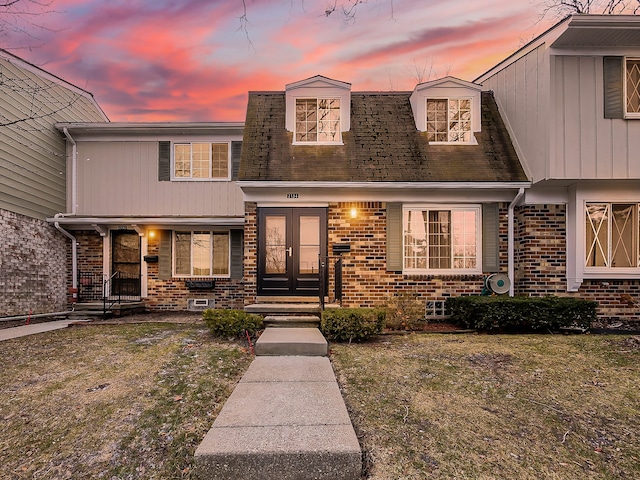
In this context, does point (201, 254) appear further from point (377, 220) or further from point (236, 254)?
point (377, 220)

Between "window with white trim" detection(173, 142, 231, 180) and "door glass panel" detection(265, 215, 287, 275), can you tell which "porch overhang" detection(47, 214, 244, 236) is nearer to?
"window with white trim" detection(173, 142, 231, 180)

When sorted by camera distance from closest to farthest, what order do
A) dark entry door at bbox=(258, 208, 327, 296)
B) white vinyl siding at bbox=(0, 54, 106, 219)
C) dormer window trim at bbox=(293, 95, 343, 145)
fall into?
1. dark entry door at bbox=(258, 208, 327, 296)
2. white vinyl siding at bbox=(0, 54, 106, 219)
3. dormer window trim at bbox=(293, 95, 343, 145)

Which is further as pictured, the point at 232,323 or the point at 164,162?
the point at 164,162

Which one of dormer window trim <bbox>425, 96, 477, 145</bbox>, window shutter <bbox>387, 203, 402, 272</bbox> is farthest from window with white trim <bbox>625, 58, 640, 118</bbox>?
window shutter <bbox>387, 203, 402, 272</bbox>

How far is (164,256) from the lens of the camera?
1034 cm

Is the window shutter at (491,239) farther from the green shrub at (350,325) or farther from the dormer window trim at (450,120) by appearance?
the green shrub at (350,325)

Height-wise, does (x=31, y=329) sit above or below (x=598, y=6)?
below

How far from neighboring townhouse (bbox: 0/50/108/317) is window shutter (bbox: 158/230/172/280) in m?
2.85

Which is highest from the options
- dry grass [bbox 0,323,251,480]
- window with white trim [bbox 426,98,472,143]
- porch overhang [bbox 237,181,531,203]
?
window with white trim [bbox 426,98,472,143]

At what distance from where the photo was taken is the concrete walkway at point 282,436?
2.68m

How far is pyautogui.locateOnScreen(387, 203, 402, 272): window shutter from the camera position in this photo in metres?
8.13

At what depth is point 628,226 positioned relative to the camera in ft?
26.3

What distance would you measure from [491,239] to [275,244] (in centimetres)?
500

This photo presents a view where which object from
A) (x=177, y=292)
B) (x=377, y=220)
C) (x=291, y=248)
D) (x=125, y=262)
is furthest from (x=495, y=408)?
(x=125, y=262)
